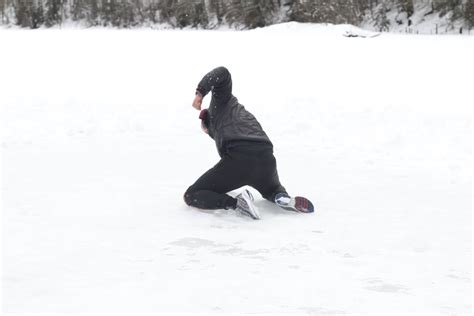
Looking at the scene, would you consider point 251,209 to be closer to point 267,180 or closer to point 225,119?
point 267,180

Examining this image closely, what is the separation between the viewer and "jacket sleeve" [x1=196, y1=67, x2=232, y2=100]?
520 cm

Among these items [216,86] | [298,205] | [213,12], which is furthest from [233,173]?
[213,12]

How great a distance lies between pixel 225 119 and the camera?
5316mm

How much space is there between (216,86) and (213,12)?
22657 mm

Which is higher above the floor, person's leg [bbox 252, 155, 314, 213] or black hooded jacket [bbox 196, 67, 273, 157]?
black hooded jacket [bbox 196, 67, 273, 157]

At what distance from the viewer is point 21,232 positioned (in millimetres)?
4492

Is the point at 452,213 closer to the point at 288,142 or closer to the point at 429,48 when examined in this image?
the point at 288,142

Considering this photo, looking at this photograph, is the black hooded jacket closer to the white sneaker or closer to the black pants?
the black pants

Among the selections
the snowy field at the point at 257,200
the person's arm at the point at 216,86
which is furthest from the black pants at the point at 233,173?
the person's arm at the point at 216,86

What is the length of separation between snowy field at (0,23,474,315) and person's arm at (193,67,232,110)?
2.84 ft

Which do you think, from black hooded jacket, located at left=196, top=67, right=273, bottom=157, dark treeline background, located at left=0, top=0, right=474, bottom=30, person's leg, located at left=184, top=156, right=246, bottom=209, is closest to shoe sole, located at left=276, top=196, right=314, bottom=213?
person's leg, located at left=184, top=156, right=246, bottom=209

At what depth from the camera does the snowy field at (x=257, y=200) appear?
355cm

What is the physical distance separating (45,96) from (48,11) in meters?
19.9

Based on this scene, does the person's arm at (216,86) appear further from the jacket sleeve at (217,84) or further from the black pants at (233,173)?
the black pants at (233,173)
